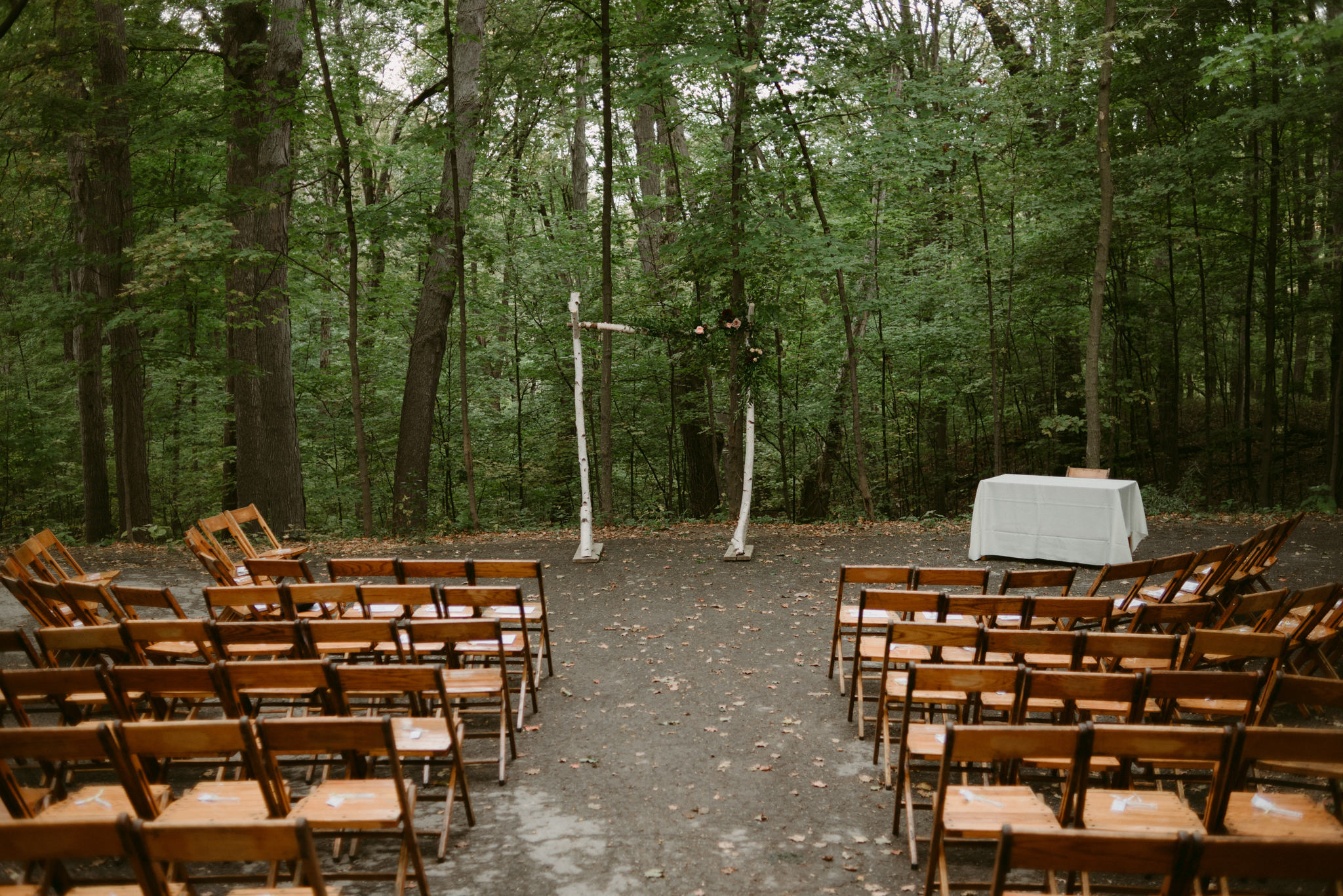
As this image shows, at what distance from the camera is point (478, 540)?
39.9 ft

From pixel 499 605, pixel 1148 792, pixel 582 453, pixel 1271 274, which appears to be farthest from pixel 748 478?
pixel 1271 274

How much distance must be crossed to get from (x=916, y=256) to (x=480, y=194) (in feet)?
27.7

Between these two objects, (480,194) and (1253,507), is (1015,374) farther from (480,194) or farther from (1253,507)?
(480,194)

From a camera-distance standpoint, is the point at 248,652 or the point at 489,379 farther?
the point at 489,379

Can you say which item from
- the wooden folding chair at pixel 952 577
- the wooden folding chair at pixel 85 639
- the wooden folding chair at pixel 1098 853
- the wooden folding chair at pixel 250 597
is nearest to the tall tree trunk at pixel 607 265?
the wooden folding chair at pixel 952 577

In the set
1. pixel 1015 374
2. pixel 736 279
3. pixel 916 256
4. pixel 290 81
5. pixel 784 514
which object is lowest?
pixel 784 514

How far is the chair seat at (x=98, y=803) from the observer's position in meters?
3.29

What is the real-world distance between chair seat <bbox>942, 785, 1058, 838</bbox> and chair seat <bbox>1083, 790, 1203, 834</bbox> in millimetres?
162

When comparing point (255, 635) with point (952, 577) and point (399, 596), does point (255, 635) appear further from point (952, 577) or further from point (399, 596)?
point (952, 577)

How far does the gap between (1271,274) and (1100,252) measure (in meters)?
3.32

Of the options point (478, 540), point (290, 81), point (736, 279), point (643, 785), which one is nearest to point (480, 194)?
point (290, 81)

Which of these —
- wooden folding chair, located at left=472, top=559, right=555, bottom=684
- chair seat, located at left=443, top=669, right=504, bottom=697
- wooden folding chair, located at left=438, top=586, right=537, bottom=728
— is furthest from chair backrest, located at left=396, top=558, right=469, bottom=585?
chair seat, located at left=443, top=669, right=504, bottom=697

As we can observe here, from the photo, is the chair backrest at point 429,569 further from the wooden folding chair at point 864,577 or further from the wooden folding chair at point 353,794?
the wooden folding chair at point 864,577

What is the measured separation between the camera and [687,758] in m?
4.79
